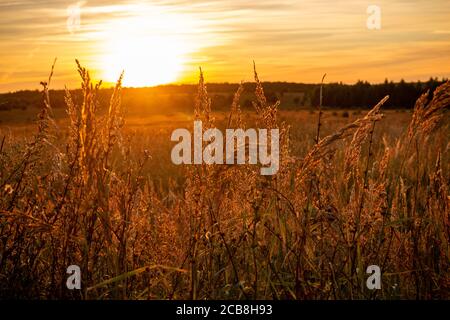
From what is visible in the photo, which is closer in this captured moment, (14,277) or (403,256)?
(14,277)

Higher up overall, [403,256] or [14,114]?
[14,114]

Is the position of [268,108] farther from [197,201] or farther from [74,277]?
[74,277]

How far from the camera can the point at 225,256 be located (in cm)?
344

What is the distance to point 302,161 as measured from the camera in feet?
7.67

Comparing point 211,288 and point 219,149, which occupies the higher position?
point 219,149

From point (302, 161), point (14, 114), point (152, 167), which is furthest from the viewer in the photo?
point (14, 114)

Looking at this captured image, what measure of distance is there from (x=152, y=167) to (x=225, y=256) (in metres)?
9.79

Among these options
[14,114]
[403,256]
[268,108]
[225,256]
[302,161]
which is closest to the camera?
[302,161]
